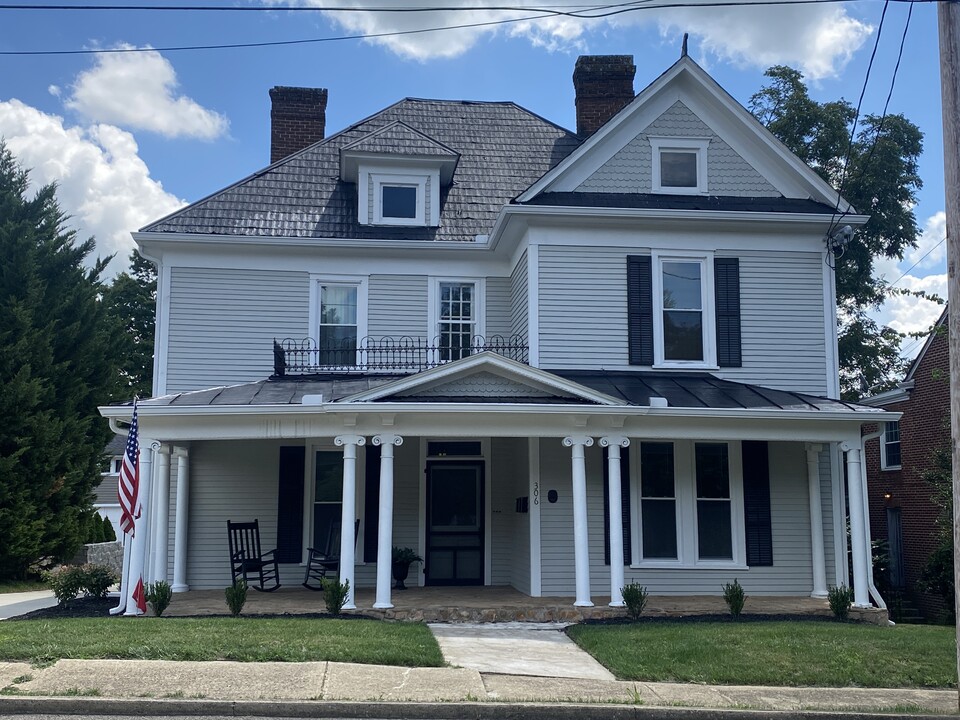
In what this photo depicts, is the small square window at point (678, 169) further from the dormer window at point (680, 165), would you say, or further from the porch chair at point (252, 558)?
the porch chair at point (252, 558)

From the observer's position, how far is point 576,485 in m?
12.8

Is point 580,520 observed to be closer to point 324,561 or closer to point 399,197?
point 324,561

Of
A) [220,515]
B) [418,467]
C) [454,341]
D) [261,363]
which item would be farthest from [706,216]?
[220,515]

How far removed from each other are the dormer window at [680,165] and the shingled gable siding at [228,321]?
6.11 m

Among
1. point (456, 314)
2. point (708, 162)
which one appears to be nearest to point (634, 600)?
point (456, 314)

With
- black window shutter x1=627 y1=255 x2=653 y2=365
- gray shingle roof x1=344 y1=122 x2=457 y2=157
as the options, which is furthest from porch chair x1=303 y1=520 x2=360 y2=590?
gray shingle roof x1=344 y1=122 x2=457 y2=157

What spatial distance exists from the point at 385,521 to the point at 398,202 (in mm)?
6403

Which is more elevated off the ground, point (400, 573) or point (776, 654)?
point (400, 573)

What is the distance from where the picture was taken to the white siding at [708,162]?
50.4 ft

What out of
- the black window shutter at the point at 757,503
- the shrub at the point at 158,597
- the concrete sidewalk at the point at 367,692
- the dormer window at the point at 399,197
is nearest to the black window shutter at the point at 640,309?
the black window shutter at the point at 757,503

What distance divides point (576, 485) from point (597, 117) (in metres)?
8.71

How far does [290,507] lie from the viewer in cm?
1531

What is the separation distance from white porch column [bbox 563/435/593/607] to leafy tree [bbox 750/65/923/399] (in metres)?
14.8

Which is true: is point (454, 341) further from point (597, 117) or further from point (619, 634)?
point (619, 634)
